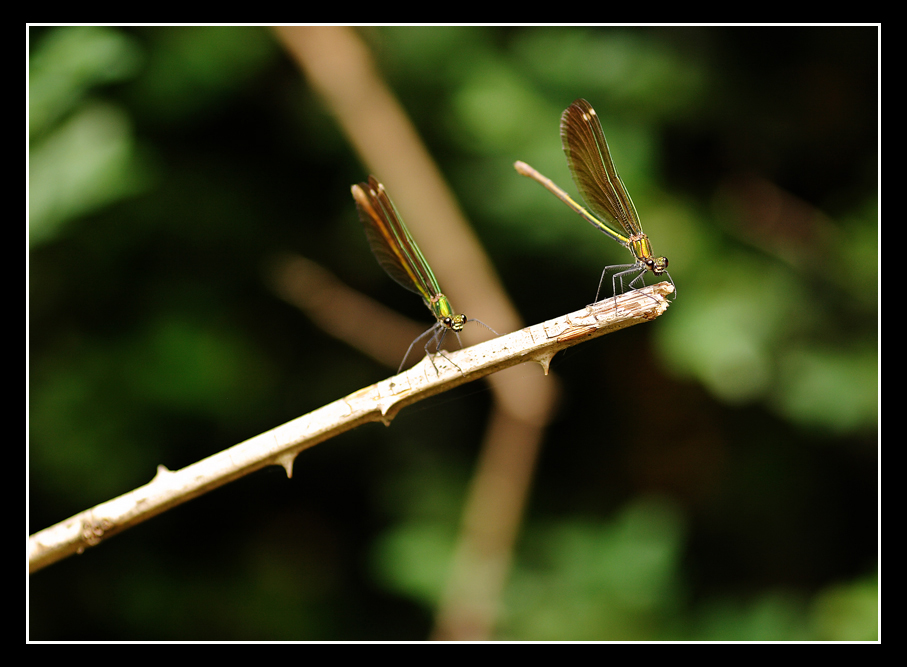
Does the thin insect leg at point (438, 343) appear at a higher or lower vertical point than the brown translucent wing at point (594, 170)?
lower

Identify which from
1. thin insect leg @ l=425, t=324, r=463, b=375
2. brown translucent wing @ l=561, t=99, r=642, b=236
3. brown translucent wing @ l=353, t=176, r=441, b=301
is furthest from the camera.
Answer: brown translucent wing @ l=561, t=99, r=642, b=236

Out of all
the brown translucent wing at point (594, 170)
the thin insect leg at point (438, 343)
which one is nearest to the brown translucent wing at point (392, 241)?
the thin insect leg at point (438, 343)

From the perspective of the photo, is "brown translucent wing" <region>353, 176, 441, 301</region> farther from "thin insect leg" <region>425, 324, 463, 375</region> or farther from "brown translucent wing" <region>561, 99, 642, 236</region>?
"brown translucent wing" <region>561, 99, 642, 236</region>

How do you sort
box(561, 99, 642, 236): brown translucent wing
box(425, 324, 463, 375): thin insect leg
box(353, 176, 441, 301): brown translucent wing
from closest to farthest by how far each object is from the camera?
box(425, 324, 463, 375): thin insect leg < box(353, 176, 441, 301): brown translucent wing < box(561, 99, 642, 236): brown translucent wing

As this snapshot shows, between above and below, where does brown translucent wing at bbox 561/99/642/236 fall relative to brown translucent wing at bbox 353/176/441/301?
above

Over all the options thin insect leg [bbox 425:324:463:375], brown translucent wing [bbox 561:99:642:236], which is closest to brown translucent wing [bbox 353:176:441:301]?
thin insect leg [bbox 425:324:463:375]

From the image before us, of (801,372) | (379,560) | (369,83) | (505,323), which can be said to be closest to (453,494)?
(379,560)

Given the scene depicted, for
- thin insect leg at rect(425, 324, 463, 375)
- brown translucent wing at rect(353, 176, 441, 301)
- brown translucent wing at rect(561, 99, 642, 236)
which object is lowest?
thin insect leg at rect(425, 324, 463, 375)

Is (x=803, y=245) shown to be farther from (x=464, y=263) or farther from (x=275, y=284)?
(x=275, y=284)

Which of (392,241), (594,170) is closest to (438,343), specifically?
(392,241)

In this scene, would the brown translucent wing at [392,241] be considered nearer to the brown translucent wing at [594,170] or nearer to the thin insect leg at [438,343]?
the thin insect leg at [438,343]

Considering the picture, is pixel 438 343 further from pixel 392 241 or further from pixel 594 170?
pixel 594 170
